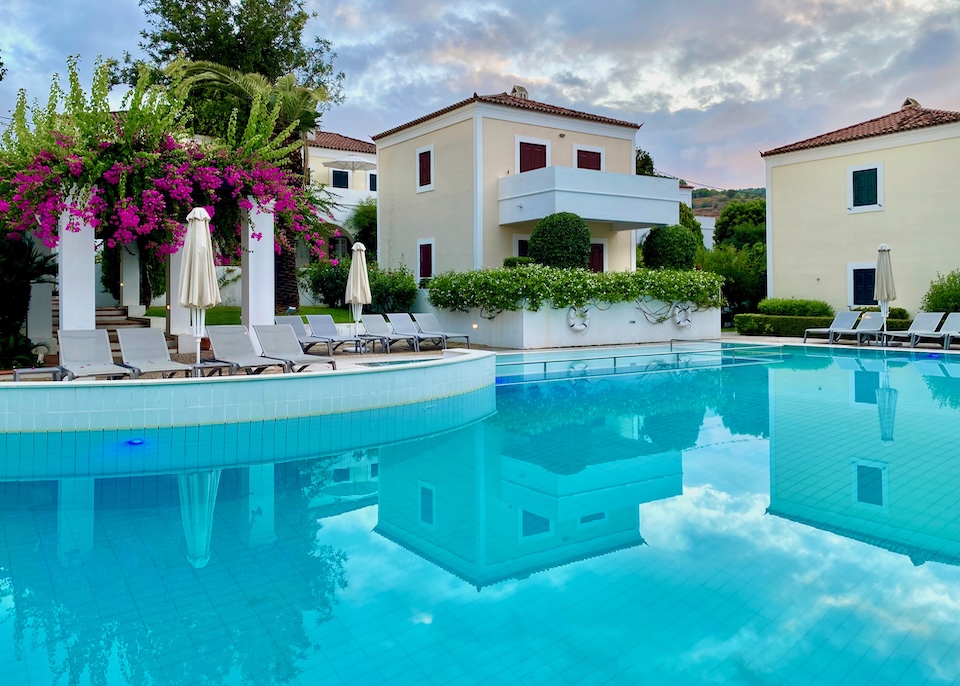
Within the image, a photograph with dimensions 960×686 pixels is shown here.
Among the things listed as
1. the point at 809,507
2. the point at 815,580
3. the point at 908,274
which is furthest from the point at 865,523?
the point at 908,274

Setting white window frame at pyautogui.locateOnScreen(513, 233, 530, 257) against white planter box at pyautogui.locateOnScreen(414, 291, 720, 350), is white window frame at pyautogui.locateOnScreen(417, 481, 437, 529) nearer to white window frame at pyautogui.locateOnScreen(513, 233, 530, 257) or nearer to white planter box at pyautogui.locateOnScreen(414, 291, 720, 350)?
white planter box at pyautogui.locateOnScreen(414, 291, 720, 350)

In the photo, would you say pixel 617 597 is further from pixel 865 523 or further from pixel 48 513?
pixel 48 513

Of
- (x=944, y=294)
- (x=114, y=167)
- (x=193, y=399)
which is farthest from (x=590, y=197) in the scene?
(x=193, y=399)

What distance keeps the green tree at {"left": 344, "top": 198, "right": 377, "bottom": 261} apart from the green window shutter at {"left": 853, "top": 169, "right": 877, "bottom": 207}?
728 inches

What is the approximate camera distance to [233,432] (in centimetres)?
897

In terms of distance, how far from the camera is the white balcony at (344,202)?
106 feet

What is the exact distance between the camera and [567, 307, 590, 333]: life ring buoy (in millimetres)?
20422

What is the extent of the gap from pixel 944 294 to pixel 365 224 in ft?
70.7

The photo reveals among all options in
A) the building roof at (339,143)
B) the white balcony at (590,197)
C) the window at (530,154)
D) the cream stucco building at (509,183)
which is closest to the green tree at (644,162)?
the building roof at (339,143)

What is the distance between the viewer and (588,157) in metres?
26.5

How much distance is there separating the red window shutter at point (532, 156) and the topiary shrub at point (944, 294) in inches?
489

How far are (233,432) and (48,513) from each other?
9.73 ft

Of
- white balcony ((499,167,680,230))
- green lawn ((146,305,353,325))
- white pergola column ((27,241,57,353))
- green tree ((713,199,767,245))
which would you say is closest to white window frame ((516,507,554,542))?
white pergola column ((27,241,57,353))

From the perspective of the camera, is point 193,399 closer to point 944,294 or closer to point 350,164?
point 944,294
